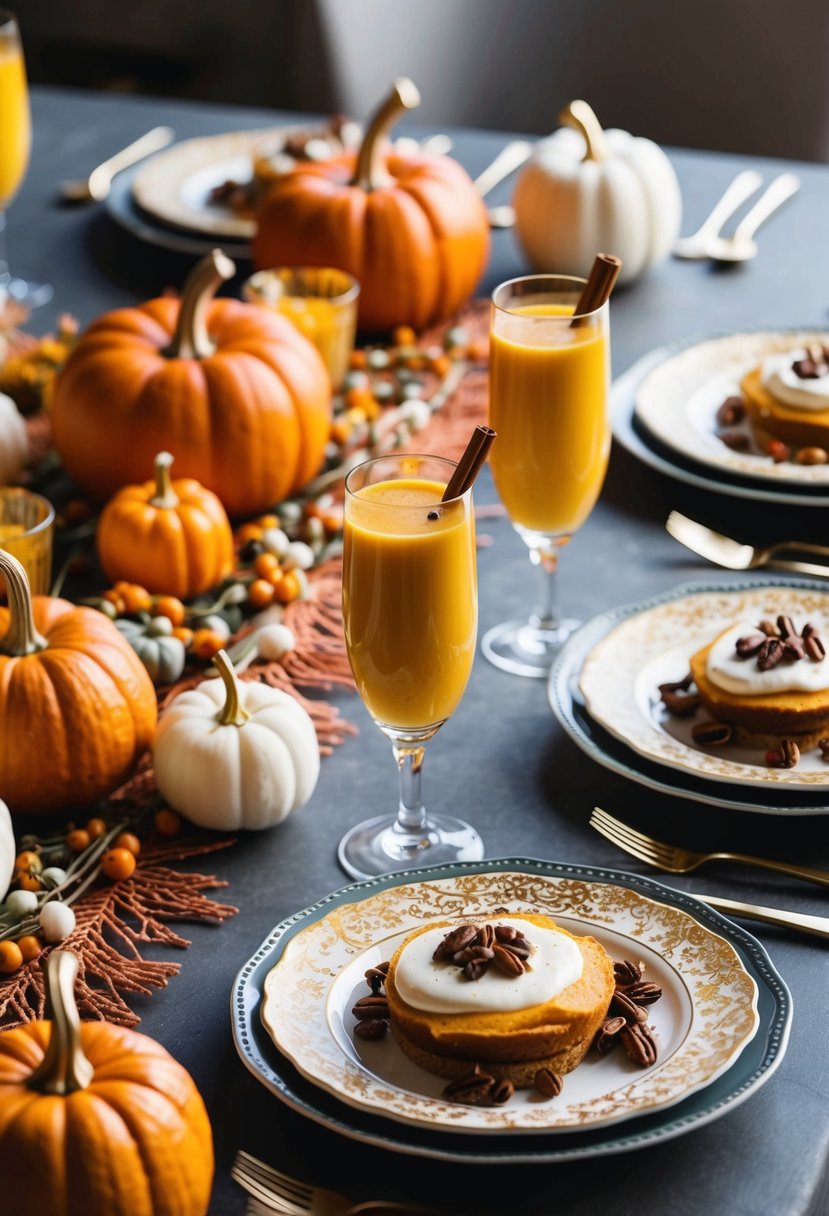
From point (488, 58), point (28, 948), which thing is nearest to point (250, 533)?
point (28, 948)

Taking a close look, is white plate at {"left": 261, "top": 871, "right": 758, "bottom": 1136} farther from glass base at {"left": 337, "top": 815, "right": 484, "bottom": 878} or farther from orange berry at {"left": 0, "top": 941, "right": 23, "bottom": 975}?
orange berry at {"left": 0, "top": 941, "right": 23, "bottom": 975}

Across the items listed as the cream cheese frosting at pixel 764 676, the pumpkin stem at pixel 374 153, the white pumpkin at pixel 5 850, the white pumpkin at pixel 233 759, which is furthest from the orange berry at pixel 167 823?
the pumpkin stem at pixel 374 153

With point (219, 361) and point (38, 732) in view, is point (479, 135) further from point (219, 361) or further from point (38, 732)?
point (38, 732)

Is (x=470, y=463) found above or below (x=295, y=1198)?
above

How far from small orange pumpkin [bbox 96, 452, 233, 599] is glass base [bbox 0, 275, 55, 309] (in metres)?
0.77

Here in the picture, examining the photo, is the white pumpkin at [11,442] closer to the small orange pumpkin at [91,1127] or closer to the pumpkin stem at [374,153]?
the pumpkin stem at [374,153]

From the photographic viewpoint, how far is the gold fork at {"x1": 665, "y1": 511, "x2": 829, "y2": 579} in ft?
5.12

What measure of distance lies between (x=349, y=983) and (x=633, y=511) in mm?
848

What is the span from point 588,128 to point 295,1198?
1.59 metres

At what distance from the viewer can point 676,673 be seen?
1.34m

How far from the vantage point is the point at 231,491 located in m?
1.67

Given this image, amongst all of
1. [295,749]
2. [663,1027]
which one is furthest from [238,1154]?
[295,749]

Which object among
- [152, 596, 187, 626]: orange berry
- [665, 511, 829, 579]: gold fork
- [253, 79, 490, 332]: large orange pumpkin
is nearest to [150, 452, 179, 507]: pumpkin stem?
[152, 596, 187, 626]: orange berry

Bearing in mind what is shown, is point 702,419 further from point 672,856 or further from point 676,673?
point 672,856
